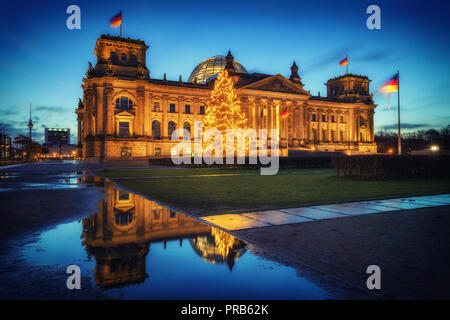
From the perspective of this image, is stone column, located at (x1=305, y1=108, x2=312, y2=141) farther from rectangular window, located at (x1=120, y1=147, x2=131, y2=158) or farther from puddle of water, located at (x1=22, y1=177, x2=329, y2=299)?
puddle of water, located at (x1=22, y1=177, x2=329, y2=299)

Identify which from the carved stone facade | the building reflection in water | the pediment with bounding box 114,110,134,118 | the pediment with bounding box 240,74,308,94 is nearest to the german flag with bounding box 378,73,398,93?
the carved stone facade

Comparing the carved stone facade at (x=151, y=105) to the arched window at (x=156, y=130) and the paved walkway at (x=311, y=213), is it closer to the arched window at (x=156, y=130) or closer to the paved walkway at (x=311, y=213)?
the arched window at (x=156, y=130)

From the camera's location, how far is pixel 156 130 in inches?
2623

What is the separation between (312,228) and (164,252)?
12.0 feet

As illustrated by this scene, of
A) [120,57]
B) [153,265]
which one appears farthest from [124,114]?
[153,265]

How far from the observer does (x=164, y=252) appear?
5.07 metres

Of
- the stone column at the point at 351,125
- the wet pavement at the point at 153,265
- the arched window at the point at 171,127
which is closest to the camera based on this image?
the wet pavement at the point at 153,265

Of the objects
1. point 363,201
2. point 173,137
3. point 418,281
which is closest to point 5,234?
point 418,281

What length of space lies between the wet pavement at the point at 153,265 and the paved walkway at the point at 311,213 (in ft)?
0.74

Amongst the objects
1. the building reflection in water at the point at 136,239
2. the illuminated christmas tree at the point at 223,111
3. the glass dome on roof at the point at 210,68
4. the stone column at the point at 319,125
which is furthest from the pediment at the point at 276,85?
the building reflection in water at the point at 136,239

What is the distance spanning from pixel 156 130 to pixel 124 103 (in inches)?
371

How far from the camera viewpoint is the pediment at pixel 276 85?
6944cm

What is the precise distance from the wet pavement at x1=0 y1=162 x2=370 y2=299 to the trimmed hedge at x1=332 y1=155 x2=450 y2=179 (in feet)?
53.6
